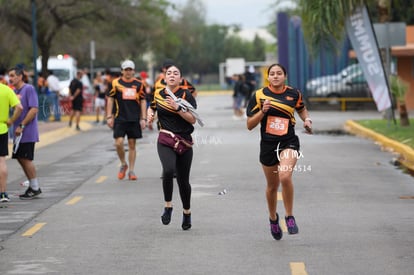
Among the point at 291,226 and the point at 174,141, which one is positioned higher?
the point at 174,141

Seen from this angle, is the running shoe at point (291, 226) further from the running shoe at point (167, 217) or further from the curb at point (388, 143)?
the curb at point (388, 143)

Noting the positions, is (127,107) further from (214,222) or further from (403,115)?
(403,115)

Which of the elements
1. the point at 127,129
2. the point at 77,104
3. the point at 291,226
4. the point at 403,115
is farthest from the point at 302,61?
the point at 291,226

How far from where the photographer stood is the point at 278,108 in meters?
10.3

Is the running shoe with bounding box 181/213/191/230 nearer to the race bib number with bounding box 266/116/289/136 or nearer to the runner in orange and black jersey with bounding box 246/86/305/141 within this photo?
the runner in orange and black jersey with bounding box 246/86/305/141

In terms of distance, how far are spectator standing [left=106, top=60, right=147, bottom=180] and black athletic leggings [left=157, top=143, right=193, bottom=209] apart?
5.12m

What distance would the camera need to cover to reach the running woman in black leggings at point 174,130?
1113 cm

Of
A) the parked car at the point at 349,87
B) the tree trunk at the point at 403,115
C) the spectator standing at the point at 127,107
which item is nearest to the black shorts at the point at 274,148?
the spectator standing at the point at 127,107

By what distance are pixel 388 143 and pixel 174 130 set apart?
39.3 feet

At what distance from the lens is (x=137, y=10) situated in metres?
43.4

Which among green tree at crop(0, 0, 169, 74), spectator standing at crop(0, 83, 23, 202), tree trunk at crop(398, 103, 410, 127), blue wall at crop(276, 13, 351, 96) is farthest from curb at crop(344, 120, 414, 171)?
green tree at crop(0, 0, 169, 74)

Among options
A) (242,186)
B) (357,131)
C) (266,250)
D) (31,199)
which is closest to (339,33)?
Result: (357,131)

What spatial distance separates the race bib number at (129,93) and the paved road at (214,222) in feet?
4.58

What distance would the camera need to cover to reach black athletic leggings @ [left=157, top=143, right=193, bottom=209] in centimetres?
1114
